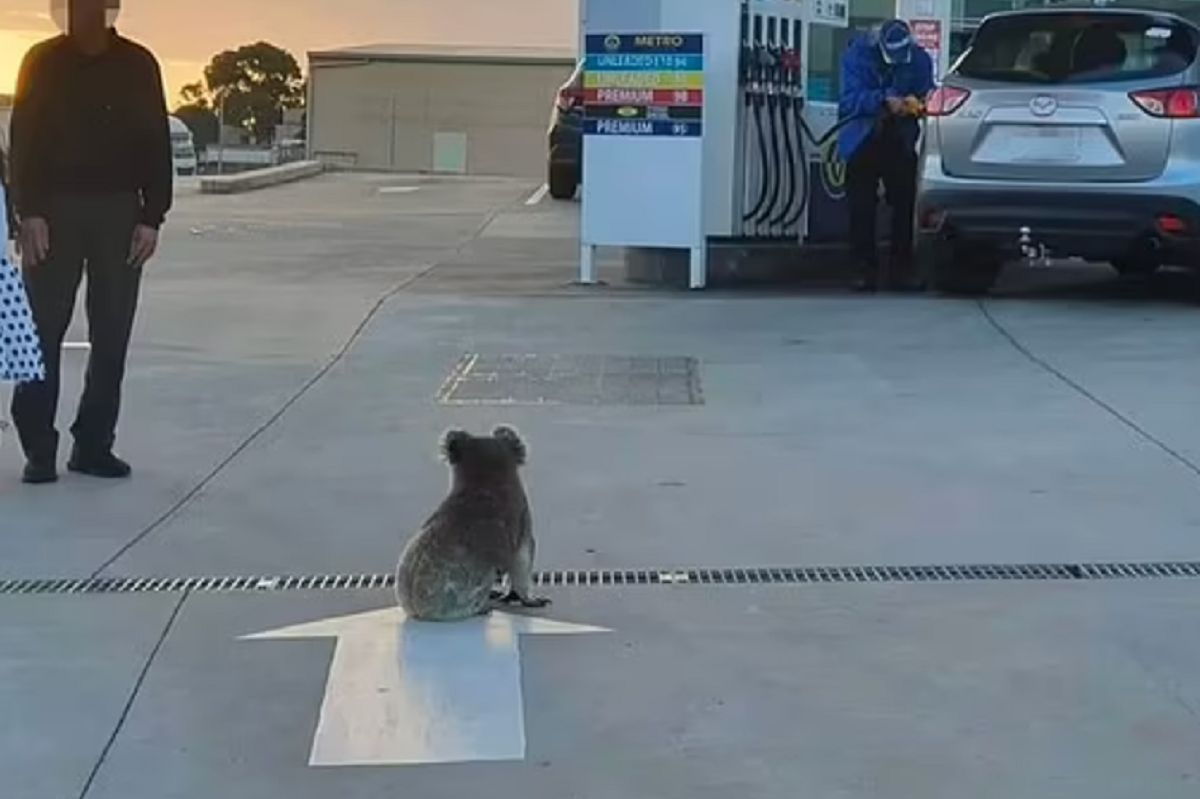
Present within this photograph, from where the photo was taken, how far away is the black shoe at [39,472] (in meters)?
7.05

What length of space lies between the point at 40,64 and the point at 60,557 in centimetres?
195

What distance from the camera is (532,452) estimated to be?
7500mm

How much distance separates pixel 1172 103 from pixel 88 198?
6.31 m

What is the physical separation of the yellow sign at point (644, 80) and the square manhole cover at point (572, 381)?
120 inches

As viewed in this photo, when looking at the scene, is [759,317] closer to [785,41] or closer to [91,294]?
[785,41]

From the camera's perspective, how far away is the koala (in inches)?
207

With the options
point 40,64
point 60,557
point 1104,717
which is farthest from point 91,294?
point 1104,717

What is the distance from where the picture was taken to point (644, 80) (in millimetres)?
12422

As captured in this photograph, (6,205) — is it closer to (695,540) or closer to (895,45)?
(695,540)

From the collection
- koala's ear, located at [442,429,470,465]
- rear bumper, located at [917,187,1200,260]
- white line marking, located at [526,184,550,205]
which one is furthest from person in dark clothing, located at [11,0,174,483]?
white line marking, located at [526,184,550,205]

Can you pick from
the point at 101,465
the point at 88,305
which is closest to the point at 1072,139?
the point at 88,305

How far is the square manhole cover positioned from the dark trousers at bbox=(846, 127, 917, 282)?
9.77 ft

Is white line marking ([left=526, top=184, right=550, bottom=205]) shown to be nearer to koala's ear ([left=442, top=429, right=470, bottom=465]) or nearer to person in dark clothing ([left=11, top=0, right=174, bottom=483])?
person in dark clothing ([left=11, top=0, right=174, bottom=483])

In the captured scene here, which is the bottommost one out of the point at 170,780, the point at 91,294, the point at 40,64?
the point at 170,780
